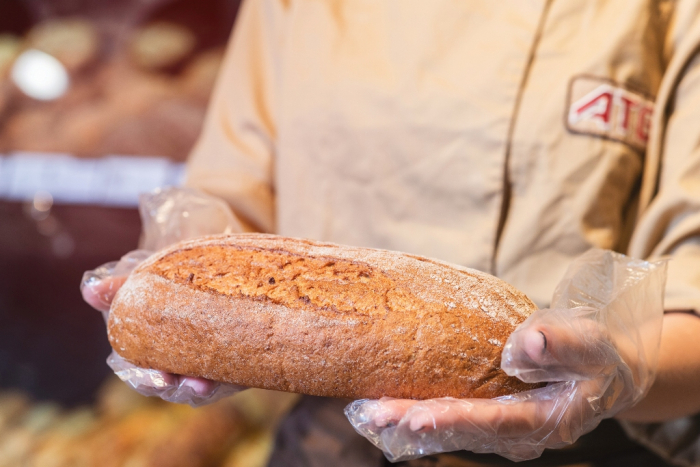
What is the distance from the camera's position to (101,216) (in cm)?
213

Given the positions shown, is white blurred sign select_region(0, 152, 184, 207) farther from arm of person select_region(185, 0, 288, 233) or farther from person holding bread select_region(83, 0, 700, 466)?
person holding bread select_region(83, 0, 700, 466)

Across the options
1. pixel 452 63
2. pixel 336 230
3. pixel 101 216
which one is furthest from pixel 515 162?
pixel 101 216

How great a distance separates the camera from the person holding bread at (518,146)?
1.09 meters

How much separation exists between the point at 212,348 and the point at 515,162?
78cm

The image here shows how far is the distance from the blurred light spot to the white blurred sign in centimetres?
28

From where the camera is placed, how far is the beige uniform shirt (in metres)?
1.10

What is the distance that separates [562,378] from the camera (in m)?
0.72

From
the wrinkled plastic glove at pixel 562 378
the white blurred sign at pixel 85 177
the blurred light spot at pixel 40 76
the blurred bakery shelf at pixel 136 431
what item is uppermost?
the blurred light spot at pixel 40 76

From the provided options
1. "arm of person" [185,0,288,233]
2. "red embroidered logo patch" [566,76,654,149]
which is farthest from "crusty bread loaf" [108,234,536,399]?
"arm of person" [185,0,288,233]

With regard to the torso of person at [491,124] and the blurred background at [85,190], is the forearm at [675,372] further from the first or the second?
the blurred background at [85,190]

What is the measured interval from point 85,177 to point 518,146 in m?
1.85

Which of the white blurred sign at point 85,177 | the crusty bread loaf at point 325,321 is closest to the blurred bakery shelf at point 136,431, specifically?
the white blurred sign at point 85,177

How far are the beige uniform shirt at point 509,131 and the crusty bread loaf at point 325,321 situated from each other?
346 millimetres

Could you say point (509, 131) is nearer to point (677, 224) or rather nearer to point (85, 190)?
point (677, 224)
